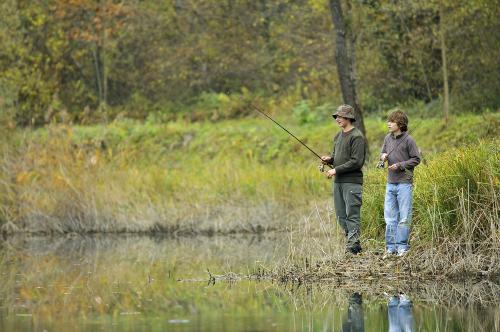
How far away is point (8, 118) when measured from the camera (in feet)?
69.7

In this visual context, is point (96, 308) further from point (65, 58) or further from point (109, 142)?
point (65, 58)

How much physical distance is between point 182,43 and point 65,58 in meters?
2.86

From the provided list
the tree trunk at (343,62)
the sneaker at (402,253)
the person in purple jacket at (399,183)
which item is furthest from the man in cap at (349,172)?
the tree trunk at (343,62)

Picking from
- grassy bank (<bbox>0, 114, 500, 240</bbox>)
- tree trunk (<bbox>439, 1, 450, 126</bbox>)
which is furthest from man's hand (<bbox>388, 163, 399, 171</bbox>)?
tree trunk (<bbox>439, 1, 450, 126</bbox>)

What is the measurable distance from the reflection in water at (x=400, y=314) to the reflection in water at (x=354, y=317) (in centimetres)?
23

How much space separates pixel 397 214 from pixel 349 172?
689mm

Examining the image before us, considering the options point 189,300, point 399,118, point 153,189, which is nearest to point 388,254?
point 399,118

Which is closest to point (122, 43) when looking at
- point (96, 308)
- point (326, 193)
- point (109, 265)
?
point (326, 193)

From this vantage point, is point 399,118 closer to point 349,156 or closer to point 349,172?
point 349,156

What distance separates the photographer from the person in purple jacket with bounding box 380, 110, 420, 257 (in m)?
12.2

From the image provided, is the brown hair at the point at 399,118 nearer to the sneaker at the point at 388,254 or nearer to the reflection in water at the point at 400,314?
the sneaker at the point at 388,254

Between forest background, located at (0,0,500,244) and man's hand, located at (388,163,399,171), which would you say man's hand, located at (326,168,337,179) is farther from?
forest background, located at (0,0,500,244)

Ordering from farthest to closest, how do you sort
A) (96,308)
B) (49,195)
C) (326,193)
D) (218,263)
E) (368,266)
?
(49,195) < (326,193) < (218,263) < (368,266) < (96,308)

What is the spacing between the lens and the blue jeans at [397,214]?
40.0 feet
